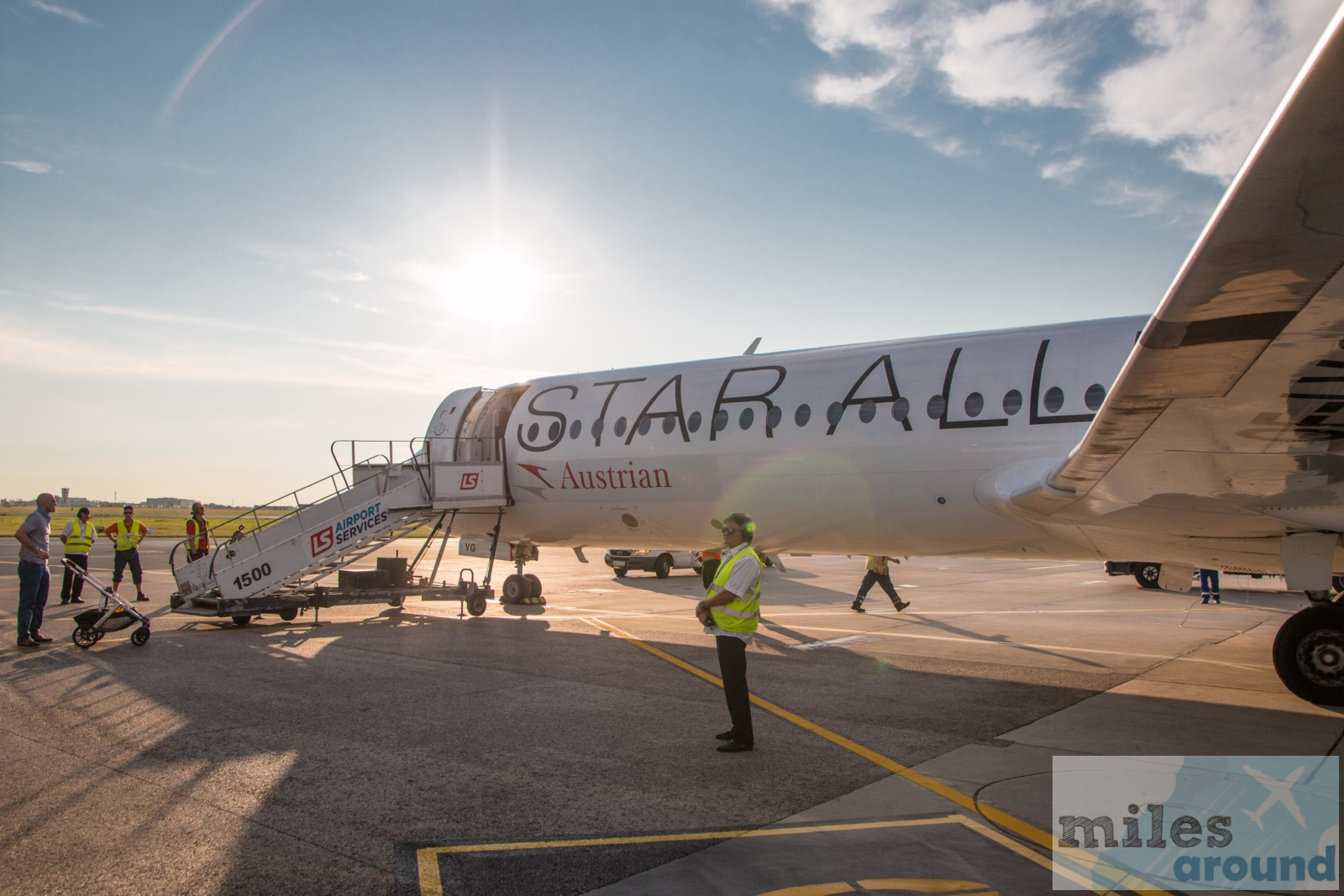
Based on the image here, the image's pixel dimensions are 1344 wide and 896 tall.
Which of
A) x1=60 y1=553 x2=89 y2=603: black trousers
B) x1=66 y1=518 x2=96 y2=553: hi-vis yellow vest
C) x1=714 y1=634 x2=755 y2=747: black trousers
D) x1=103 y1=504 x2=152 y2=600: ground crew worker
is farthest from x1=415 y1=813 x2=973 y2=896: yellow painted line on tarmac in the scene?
x1=103 y1=504 x2=152 y2=600: ground crew worker

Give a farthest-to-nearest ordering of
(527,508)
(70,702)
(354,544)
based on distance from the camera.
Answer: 1. (527,508)
2. (354,544)
3. (70,702)

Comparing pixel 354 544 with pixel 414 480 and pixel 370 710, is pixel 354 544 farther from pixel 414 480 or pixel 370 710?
pixel 370 710

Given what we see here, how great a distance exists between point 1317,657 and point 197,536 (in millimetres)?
17103

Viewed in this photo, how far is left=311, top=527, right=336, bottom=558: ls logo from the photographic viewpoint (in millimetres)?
14781

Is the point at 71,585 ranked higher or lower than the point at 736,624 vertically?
lower

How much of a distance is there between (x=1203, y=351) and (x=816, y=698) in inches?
217

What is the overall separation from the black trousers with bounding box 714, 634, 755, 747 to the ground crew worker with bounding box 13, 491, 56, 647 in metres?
10.1

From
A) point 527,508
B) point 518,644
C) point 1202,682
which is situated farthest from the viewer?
point 527,508

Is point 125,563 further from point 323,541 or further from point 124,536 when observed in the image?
point 323,541

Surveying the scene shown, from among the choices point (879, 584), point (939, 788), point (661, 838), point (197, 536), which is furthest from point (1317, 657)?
point (197, 536)

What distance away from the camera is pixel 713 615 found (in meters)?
6.79

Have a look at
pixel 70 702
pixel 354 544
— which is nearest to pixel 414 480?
pixel 354 544

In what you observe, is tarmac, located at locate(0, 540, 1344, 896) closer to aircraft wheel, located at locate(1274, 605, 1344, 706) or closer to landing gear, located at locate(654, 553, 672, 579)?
aircraft wheel, located at locate(1274, 605, 1344, 706)

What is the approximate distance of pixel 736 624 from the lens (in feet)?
22.1
